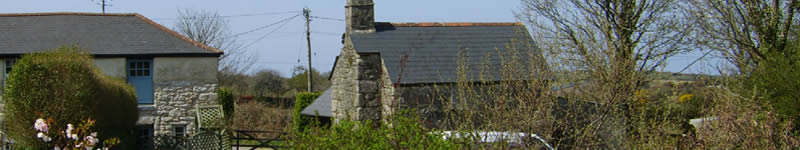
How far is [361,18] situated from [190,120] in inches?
233

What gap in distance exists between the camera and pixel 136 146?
15.3 m

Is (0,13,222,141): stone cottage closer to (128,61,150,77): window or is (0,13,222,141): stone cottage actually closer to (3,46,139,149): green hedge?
(128,61,150,77): window

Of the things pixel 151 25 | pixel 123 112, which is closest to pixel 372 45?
pixel 123 112

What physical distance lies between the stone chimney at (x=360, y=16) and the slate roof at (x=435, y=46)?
0.16 metres

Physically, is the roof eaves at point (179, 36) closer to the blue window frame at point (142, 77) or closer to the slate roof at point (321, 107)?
the blue window frame at point (142, 77)

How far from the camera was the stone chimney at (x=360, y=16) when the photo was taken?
14.8 meters

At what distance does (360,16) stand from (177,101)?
5898 millimetres

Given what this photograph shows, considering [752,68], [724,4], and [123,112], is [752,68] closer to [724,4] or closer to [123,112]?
[724,4]

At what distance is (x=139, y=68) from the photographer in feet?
59.6

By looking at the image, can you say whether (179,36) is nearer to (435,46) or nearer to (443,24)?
(443,24)

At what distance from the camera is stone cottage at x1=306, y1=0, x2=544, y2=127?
543 inches

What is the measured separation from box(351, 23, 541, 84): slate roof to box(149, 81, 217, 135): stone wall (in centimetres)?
544

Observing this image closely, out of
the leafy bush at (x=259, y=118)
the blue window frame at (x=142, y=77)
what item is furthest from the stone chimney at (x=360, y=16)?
the leafy bush at (x=259, y=118)

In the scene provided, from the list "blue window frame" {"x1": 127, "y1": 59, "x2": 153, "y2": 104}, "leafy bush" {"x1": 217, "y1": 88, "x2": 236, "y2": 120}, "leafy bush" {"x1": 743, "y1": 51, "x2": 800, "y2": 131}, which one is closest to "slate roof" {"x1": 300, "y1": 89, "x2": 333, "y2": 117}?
"leafy bush" {"x1": 217, "y1": 88, "x2": 236, "y2": 120}
